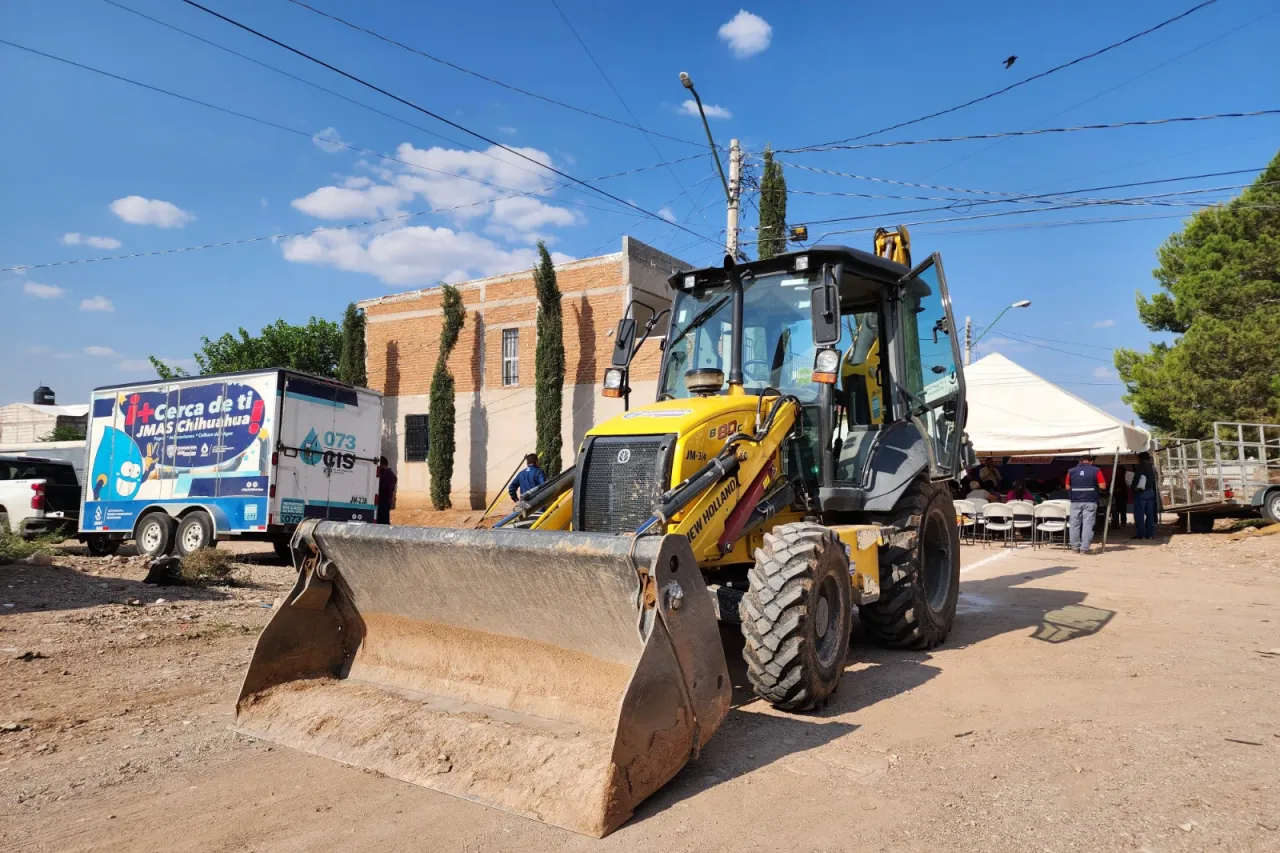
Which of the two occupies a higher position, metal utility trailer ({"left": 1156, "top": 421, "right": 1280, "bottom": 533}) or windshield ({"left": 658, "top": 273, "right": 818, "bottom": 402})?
windshield ({"left": 658, "top": 273, "right": 818, "bottom": 402})

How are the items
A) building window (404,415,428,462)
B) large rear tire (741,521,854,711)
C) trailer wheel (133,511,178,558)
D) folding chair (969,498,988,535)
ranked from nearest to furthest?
large rear tire (741,521,854,711), trailer wheel (133,511,178,558), folding chair (969,498,988,535), building window (404,415,428,462)

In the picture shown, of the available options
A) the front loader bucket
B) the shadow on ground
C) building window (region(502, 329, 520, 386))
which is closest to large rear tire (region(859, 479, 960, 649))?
the front loader bucket

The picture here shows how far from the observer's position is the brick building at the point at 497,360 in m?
23.2

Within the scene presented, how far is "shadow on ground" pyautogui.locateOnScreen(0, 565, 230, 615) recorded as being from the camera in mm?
8172

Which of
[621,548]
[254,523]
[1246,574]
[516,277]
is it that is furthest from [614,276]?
[621,548]

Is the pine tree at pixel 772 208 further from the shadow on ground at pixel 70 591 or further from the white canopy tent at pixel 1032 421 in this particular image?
the shadow on ground at pixel 70 591

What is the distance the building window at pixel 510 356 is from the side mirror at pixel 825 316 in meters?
19.8

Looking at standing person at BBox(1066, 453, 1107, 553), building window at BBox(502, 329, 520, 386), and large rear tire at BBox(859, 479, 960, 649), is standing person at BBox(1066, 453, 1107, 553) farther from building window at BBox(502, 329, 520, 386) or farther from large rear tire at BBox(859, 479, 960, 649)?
building window at BBox(502, 329, 520, 386)

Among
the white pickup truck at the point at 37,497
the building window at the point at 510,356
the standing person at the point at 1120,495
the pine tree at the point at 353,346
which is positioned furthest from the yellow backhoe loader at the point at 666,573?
the pine tree at the point at 353,346

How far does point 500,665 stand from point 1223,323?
28.7 meters

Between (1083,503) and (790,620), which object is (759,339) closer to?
(790,620)

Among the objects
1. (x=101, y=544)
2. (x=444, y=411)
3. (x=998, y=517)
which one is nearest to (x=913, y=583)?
(x=998, y=517)

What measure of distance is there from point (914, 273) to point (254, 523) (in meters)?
9.12

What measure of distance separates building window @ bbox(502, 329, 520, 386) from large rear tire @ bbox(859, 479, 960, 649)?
18879 millimetres
